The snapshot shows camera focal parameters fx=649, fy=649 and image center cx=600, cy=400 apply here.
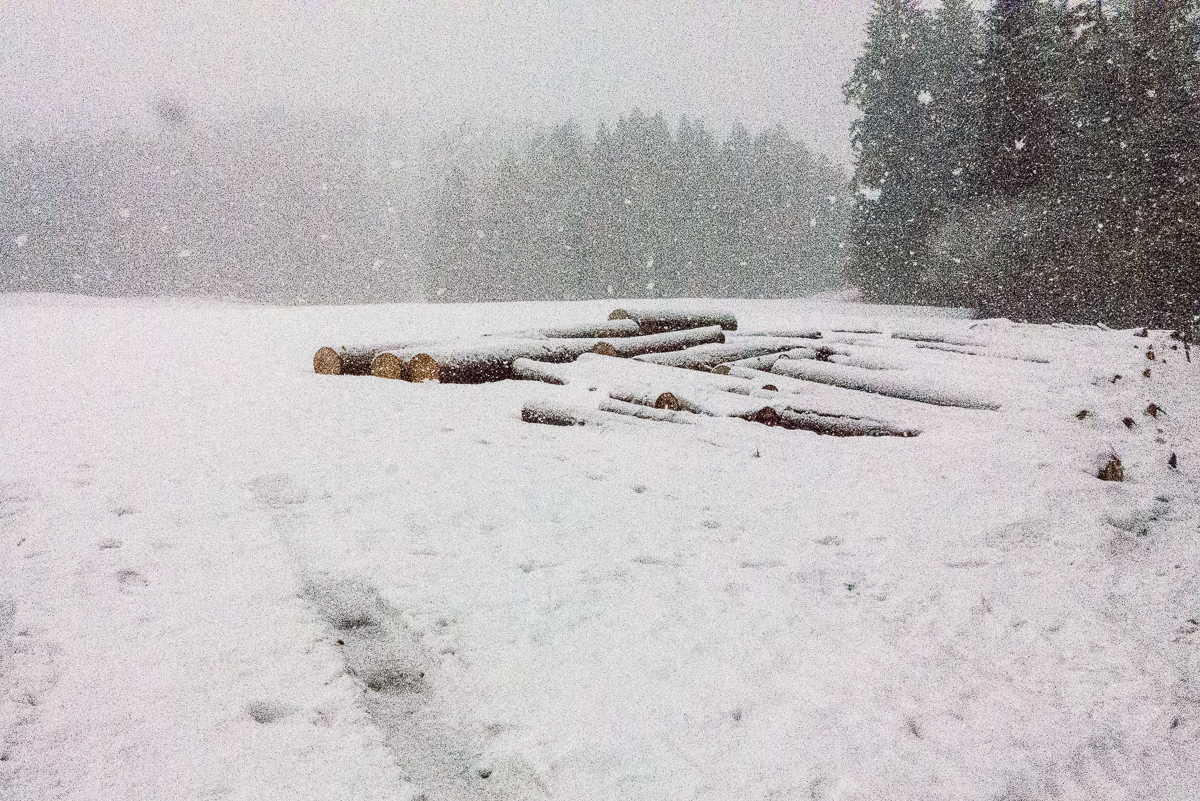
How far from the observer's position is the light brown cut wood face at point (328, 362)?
7648 mm

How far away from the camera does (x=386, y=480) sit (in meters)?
4.35

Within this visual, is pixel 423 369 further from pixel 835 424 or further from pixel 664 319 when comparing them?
pixel 664 319

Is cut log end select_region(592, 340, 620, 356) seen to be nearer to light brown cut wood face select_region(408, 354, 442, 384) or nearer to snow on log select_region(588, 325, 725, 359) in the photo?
snow on log select_region(588, 325, 725, 359)

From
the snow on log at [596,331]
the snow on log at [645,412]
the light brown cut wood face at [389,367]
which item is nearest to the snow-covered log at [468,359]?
the light brown cut wood face at [389,367]

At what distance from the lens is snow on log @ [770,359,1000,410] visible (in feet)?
22.5

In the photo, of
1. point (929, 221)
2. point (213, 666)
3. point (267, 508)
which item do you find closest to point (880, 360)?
point (267, 508)

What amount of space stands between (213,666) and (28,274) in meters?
76.2

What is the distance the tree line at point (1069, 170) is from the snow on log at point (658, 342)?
17563mm

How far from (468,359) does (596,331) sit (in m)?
2.92

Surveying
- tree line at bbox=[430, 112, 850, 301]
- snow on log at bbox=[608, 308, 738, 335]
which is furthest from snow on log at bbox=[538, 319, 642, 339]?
tree line at bbox=[430, 112, 850, 301]

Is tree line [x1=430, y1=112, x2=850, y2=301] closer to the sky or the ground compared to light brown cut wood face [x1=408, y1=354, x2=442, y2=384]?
closer to the sky

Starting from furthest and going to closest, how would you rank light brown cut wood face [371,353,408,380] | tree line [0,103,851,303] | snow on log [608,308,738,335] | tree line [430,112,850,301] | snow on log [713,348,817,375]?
tree line [0,103,851,303] < tree line [430,112,850,301] < snow on log [608,308,738,335] < snow on log [713,348,817,375] < light brown cut wood face [371,353,408,380]

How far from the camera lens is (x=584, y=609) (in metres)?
3.00

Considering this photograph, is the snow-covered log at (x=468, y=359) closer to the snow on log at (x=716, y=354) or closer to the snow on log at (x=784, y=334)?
the snow on log at (x=716, y=354)
